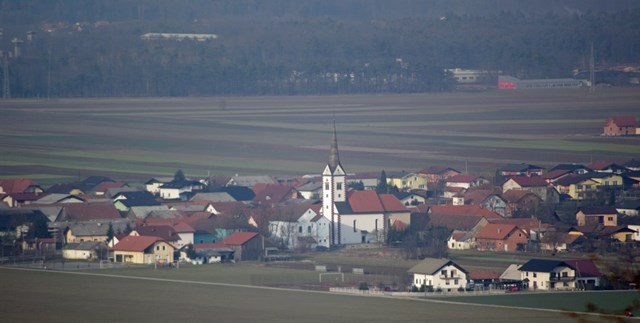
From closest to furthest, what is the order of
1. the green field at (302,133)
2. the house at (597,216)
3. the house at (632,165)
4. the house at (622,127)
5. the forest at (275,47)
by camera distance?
1. the house at (597,216)
2. the house at (632,165)
3. the green field at (302,133)
4. the house at (622,127)
5. the forest at (275,47)

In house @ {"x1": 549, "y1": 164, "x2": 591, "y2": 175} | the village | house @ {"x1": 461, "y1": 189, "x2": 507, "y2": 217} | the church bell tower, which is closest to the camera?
the village

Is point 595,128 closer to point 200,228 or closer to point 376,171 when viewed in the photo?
point 376,171

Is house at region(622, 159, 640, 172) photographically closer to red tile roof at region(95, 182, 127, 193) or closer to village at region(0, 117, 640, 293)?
village at region(0, 117, 640, 293)

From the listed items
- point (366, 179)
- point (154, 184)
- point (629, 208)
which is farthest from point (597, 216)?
point (154, 184)

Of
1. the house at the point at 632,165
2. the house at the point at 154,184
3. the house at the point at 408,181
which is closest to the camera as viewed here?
the house at the point at 154,184

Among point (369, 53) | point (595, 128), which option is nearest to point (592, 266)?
point (595, 128)

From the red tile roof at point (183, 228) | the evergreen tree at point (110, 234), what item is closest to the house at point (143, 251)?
the evergreen tree at point (110, 234)

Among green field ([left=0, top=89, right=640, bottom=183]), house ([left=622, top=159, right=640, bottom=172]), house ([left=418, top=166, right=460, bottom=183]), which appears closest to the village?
house ([left=418, top=166, right=460, bottom=183])

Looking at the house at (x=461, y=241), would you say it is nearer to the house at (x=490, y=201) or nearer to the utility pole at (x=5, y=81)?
the house at (x=490, y=201)
